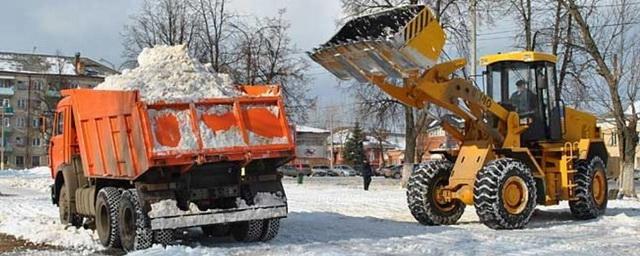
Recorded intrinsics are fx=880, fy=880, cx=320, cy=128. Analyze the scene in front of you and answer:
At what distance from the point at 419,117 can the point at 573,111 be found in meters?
16.9

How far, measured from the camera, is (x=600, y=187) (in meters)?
17.6

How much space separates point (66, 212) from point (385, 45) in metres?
6.52

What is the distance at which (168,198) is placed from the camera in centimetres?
1257

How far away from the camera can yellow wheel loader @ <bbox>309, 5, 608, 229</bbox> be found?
14.4 meters

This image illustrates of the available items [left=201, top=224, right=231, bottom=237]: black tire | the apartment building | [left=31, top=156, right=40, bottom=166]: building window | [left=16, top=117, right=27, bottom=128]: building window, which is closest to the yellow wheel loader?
[left=201, top=224, right=231, bottom=237]: black tire

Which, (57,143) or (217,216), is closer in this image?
(217,216)

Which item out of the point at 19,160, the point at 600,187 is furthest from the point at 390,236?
the point at 19,160

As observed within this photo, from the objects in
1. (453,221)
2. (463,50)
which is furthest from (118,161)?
(463,50)

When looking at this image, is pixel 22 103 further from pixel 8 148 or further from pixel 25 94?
pixel 8 148

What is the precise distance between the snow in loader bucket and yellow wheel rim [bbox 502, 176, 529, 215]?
4.18 m

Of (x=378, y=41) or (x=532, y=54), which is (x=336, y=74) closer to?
(x=378, y=41)

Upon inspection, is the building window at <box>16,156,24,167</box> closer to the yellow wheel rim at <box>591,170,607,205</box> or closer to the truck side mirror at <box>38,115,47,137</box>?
the truck side mirror at <box>38,115,47,137</box>

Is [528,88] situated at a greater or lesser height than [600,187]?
greater

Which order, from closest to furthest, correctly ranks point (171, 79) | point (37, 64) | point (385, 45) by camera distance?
point (171, 79) → point (385, 45) → point (37, 64)
